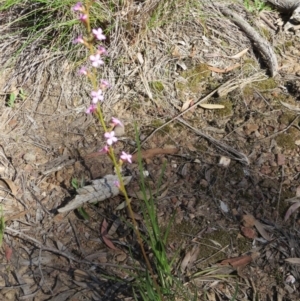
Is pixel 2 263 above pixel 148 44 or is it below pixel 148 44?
below

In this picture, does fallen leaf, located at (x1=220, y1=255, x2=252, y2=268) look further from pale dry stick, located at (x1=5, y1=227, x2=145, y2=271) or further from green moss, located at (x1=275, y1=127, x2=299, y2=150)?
green moss, located at (x1=275, y1=127, x2=299, y2=150)

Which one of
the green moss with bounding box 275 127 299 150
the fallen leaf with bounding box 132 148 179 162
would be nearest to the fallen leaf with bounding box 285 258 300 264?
the green moss with bounding box 275 127 299 150

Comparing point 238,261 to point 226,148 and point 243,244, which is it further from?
point 226,148

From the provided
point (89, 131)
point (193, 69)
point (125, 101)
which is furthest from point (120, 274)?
point (193, 69)

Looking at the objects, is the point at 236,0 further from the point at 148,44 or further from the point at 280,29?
the point at 148,44

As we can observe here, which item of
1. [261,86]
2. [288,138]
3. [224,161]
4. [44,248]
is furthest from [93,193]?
[261,86]

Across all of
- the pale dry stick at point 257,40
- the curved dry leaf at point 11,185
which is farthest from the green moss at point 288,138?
the curved dry leaf at point 11,185

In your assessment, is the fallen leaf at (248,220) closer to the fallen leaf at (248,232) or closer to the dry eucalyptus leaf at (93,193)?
the fallen leaf at (248,232)
